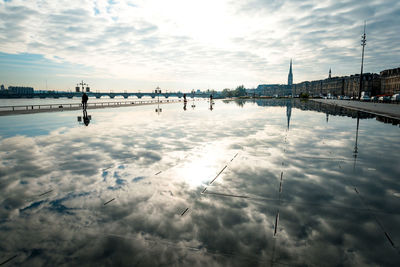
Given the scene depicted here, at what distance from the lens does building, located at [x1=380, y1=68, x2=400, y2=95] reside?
12473cm

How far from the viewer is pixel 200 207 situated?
5.25 meters

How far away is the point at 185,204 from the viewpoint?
543 centimetres

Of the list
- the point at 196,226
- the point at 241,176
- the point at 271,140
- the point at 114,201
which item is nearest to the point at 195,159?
the point at 241,176

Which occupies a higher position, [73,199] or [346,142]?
[346,142]

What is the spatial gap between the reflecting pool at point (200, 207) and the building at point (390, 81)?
147359 millimetres

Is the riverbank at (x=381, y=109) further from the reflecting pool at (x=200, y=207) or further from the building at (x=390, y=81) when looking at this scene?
the building at (x=390, y=81)

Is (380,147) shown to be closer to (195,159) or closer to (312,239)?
(195,159)

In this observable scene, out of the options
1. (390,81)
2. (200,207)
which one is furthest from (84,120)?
(390,81)

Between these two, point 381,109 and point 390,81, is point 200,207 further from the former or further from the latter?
point 390,81

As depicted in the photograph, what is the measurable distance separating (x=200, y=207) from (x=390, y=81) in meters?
171

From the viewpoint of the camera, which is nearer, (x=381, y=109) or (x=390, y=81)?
(x=381, y=109)

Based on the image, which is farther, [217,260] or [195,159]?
[195,159]

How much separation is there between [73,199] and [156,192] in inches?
79.0

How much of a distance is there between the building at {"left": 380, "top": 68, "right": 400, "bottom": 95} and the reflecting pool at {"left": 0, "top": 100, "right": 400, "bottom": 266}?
14736 centimetres
